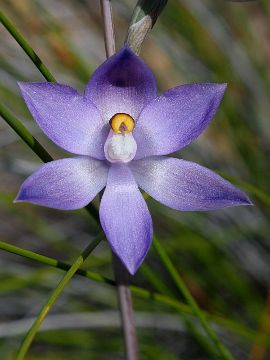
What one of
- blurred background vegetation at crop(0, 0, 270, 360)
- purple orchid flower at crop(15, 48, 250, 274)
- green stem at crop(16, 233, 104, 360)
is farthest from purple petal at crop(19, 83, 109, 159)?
blurred background vegetation at crop(0, 0, 270, 360)

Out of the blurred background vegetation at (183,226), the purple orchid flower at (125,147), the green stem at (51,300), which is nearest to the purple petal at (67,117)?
the purple orchid flower at (125,147)

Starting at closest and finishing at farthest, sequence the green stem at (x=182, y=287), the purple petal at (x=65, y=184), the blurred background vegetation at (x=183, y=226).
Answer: the purple petal at (x=65, y=184) → the green stem at (x=182, y=287) → the blurred background vegetation at (x=183, y=226)

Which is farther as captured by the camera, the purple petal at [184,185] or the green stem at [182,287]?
the green stem at [182,287]

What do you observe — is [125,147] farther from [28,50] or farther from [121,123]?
[28,50]

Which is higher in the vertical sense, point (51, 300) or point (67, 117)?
point (67, 117)

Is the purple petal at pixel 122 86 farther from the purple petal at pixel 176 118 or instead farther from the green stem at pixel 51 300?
the green stem at pixel 51 300

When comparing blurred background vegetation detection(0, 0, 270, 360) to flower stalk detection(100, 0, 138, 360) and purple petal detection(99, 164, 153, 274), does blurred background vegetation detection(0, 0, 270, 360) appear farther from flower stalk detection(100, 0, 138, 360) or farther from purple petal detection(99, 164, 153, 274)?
purple petal detection(99, 164, 153, 274)

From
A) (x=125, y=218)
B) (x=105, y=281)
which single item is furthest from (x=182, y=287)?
(x=125, y=218)
